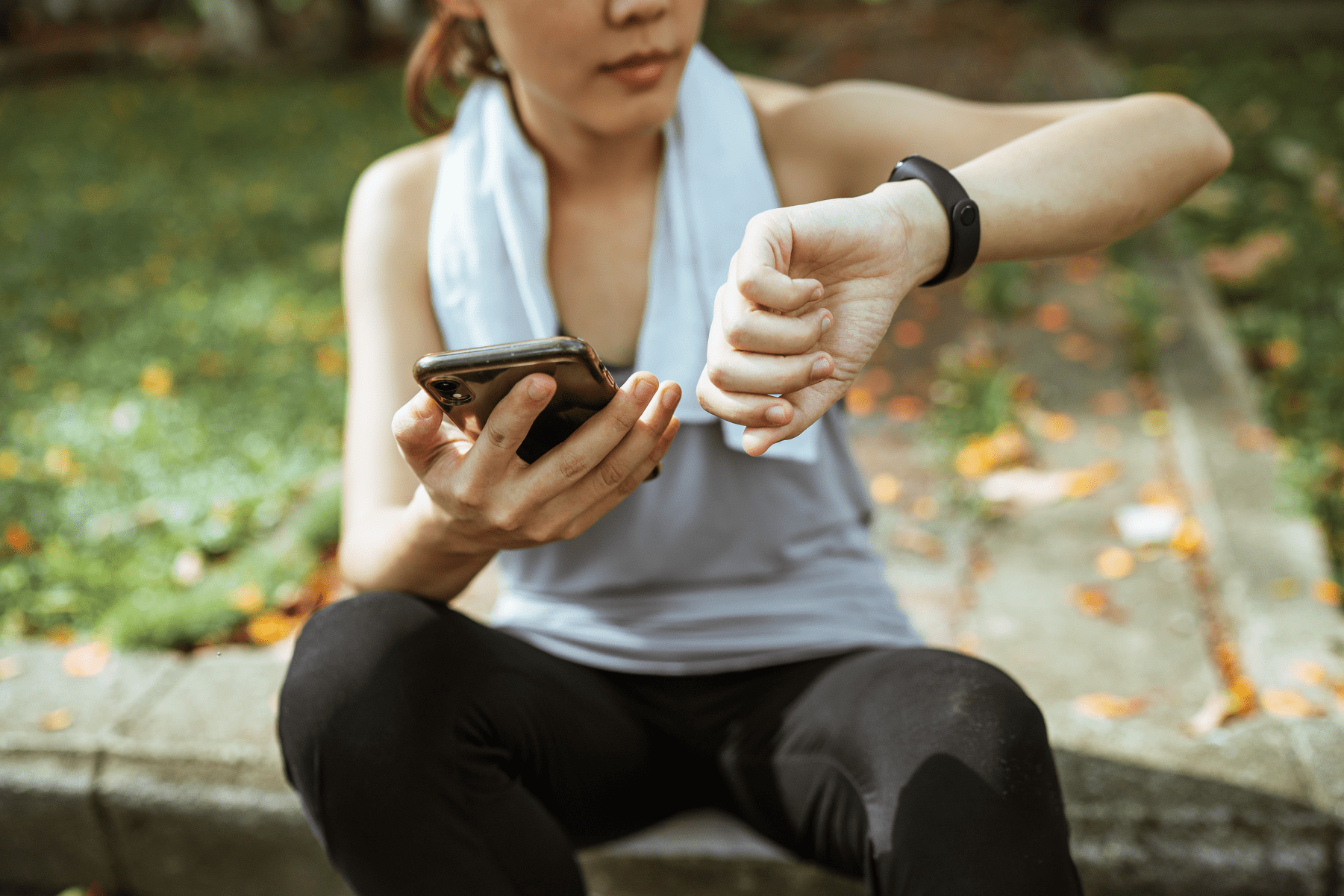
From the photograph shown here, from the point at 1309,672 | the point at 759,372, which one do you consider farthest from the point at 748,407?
the point at 1309,672

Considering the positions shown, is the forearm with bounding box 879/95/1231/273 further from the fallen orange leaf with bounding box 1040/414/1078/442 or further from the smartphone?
the fallen orange leaf with bounding box 1040/414/1078/442

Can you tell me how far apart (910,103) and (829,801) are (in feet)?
3.22

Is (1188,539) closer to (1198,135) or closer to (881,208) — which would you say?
(1198,135)

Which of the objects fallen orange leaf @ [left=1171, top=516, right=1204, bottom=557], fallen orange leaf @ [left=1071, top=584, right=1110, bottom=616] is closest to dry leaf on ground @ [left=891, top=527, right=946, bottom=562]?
fallen orange leaf @ [left=1071, top=584, right=1110, bottom=616]

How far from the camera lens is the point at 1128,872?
5.19 ft

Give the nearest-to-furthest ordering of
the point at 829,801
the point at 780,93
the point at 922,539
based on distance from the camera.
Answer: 1. the point at 829,801
2. the point at 780,93
3. the point at 922,539

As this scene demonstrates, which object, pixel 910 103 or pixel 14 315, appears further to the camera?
pixel 14 315

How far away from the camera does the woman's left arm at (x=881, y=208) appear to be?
3.24 ft

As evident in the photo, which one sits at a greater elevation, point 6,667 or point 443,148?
point 443,148

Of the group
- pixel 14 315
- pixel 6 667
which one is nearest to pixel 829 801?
pixel 6 667

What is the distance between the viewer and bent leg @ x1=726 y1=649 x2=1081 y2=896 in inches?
44.4

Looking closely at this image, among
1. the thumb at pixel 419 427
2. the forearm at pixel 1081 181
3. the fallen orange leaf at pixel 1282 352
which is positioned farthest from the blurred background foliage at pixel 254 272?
the thumb at pixel 419 427

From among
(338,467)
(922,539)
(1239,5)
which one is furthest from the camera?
(1239,5)

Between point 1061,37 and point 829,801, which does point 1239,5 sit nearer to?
point 1061,37
